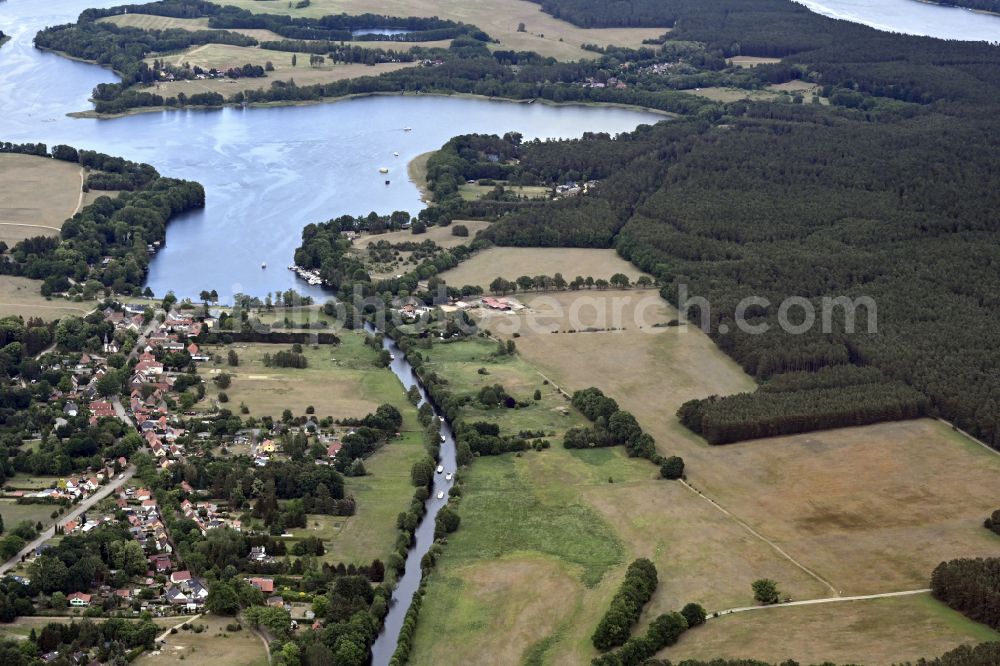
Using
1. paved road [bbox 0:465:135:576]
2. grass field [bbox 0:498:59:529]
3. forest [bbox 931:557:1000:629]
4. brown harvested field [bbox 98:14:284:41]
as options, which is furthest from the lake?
grass field [bbox 0:498:59:529]

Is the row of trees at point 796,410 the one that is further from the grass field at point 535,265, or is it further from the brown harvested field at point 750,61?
the brown harvested field at point 750,61

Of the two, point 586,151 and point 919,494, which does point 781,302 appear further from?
point 586,151

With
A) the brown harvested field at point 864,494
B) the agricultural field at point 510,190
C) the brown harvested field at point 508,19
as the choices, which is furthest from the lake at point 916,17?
the brown harvested field at point 864,494

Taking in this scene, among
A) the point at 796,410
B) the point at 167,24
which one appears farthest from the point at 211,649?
the point at 167,24

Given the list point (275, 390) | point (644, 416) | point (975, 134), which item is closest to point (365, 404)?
point (275, 390)

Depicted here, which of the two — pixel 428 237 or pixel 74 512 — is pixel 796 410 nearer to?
pixel 74 512

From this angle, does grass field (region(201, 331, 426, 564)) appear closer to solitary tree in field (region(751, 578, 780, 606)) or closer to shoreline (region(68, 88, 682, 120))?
solitary tree in field (region(751, 578, 780, 606))
